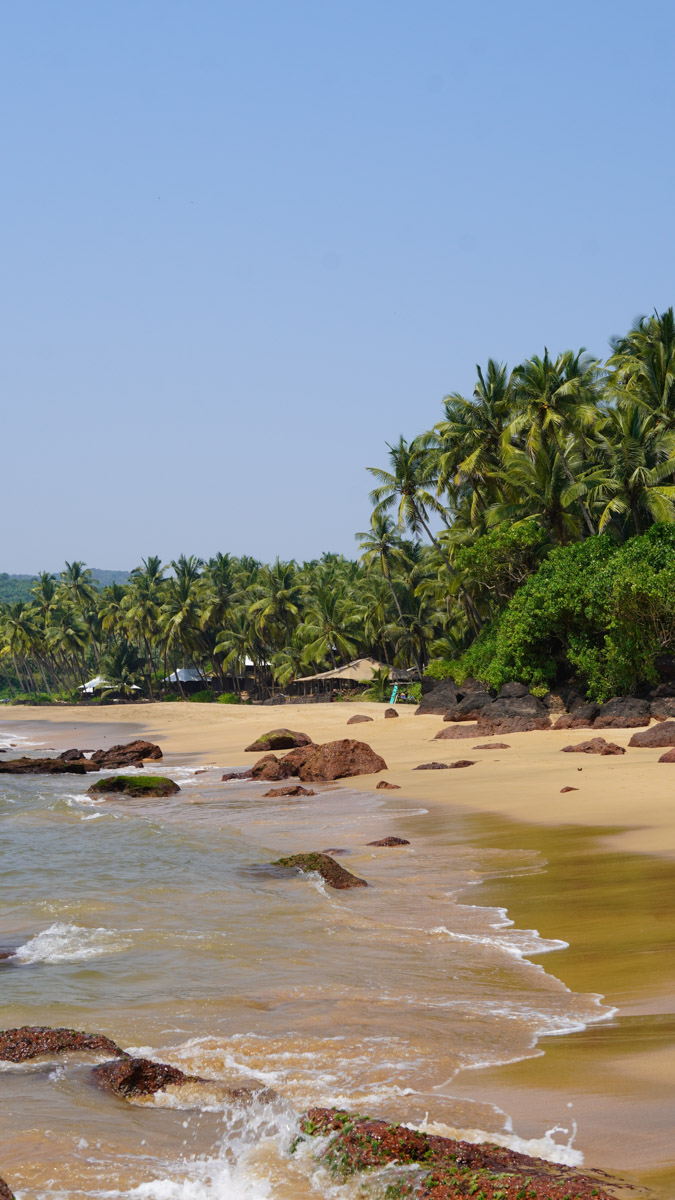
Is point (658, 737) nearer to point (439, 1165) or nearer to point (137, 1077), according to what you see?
point (137, 1077)

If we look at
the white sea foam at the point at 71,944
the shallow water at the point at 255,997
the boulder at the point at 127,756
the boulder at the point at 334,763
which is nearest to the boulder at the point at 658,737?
the boulder at the point at 334,763

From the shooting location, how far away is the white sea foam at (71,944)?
7.69 meters

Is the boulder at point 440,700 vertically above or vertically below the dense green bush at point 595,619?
below

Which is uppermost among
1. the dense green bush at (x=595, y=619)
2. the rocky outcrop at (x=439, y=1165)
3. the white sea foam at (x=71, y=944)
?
the dense green bush at (x=595, y=619)

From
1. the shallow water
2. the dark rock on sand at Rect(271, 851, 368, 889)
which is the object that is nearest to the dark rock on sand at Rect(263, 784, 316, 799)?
the shallow water

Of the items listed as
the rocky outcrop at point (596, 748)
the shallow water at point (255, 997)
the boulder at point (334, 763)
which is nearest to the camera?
the shallow water at point (255, 997)

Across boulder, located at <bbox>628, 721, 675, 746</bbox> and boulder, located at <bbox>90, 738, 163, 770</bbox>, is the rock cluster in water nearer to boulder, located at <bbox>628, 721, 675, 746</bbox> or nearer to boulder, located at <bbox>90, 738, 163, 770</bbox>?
boulder, located at <bbox>90, 738, 163, 770</bbox>

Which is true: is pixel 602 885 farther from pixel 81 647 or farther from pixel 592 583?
pixel 81 647

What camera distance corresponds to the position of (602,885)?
905 centimetres

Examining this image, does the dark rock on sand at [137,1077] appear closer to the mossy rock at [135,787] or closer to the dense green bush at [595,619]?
the mossy rock at [135,787]

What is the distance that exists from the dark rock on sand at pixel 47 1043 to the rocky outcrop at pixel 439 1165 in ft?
5.99

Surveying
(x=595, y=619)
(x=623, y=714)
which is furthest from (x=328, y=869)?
(x=595, y=619)

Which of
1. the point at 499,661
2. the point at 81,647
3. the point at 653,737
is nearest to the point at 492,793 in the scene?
the point at 653,737

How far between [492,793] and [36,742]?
116ft
